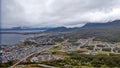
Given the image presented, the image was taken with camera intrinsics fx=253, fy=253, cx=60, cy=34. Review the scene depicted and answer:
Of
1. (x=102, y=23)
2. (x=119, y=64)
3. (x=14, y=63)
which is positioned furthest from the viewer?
(x=102, y=23)

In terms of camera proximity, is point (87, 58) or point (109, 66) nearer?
point (109, 66)

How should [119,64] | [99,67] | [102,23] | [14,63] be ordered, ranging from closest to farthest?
1. [99,67]
2. [119,64]
3. [14,63]
4. [102,23]

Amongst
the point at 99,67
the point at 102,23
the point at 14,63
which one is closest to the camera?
the point at 99,67

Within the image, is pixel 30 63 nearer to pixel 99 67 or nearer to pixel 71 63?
pixel 71 63

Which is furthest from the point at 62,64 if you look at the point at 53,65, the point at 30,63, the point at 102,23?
the point at 102,23

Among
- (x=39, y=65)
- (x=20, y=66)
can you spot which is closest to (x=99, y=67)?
(x=39, y=65)

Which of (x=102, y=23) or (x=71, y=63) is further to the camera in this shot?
(x=102, y=23)

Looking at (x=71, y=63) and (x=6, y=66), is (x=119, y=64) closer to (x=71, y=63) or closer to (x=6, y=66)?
(x=71, y=63)

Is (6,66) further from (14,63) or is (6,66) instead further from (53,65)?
(53,65)
